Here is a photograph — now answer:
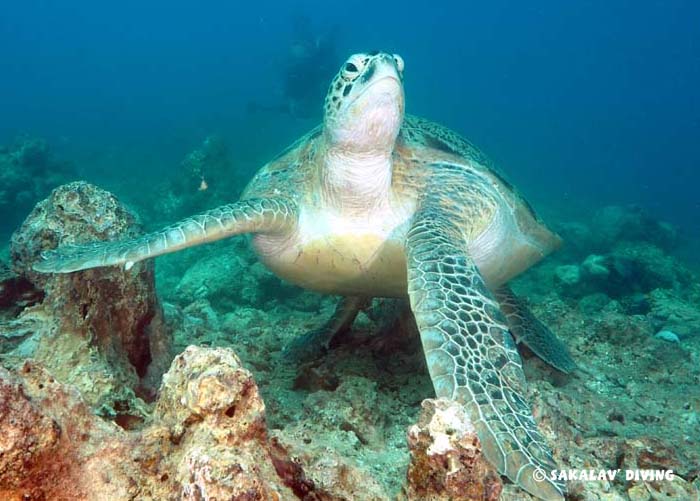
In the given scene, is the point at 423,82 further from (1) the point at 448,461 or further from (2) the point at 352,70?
(1) the point at 448,461

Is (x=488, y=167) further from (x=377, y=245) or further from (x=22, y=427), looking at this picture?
(x=22, y=427)

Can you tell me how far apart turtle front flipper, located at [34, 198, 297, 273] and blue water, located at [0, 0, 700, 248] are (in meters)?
16.7

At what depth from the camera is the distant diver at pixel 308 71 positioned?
21.1 meters

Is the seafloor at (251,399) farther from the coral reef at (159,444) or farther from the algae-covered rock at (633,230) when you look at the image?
the algae-covered rock at (633,230)

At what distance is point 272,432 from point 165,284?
24.4 ft

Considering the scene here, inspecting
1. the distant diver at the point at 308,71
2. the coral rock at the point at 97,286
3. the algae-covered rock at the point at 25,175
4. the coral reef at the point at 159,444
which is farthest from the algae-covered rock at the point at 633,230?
the algae-covered rock at the point at 25,175

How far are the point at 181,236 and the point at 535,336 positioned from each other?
3054mm

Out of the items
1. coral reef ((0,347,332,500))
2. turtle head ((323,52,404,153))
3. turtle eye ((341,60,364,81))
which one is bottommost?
coral reef ((0,347,332,500))

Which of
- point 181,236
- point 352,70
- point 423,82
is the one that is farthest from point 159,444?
point 423,82

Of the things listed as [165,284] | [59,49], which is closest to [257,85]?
[165,284]

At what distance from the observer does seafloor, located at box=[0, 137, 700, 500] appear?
1.11 meters

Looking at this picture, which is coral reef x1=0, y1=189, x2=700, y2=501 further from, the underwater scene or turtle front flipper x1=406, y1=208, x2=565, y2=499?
turtle front flipper x1=406, y1=208, x2=565, y2=499

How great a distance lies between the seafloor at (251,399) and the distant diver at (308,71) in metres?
18.0

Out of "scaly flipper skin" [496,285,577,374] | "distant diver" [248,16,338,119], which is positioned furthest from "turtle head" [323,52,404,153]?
"distant diver" [248,16,338,119]
